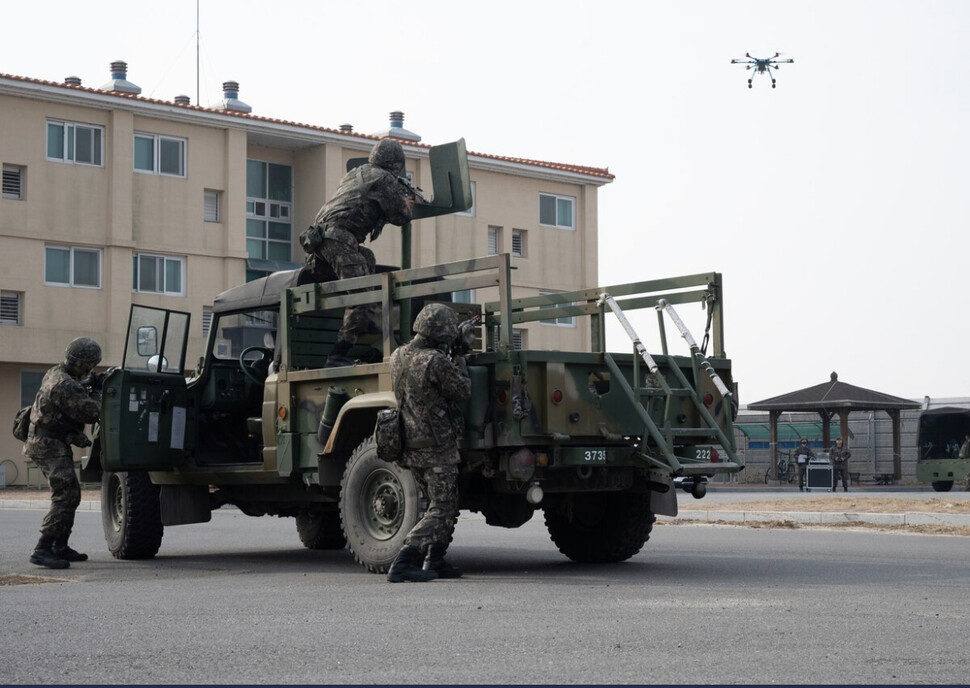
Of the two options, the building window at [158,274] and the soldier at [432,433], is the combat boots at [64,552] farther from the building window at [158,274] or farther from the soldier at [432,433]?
the building window at [158,274]

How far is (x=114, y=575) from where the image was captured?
11.0 meters

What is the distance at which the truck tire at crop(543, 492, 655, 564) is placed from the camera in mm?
11242

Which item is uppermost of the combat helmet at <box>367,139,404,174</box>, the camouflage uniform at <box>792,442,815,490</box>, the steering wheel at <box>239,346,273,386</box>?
the combat helmet at <box>367,139,404,174</box>

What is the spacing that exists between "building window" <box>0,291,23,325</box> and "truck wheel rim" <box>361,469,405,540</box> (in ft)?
97.0

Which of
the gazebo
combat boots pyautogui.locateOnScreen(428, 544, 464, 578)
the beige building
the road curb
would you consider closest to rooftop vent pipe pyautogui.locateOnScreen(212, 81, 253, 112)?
the beige building

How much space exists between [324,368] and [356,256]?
1.04m

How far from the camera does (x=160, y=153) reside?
40.0 meters

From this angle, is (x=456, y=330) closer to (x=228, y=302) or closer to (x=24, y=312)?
(x=228, y=302)

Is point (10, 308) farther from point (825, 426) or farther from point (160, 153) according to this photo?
point (825, 426)

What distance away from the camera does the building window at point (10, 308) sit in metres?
37.7

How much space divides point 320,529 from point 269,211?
3114 cm

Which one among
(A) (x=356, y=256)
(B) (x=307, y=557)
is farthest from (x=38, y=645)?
(B) (x=307, y=557)

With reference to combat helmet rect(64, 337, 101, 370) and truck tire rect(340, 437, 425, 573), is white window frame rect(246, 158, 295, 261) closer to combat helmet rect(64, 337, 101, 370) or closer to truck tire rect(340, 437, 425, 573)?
combat helmet rect(64, 337, 101, 370)

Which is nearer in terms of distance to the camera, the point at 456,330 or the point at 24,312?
the point at 456,330
